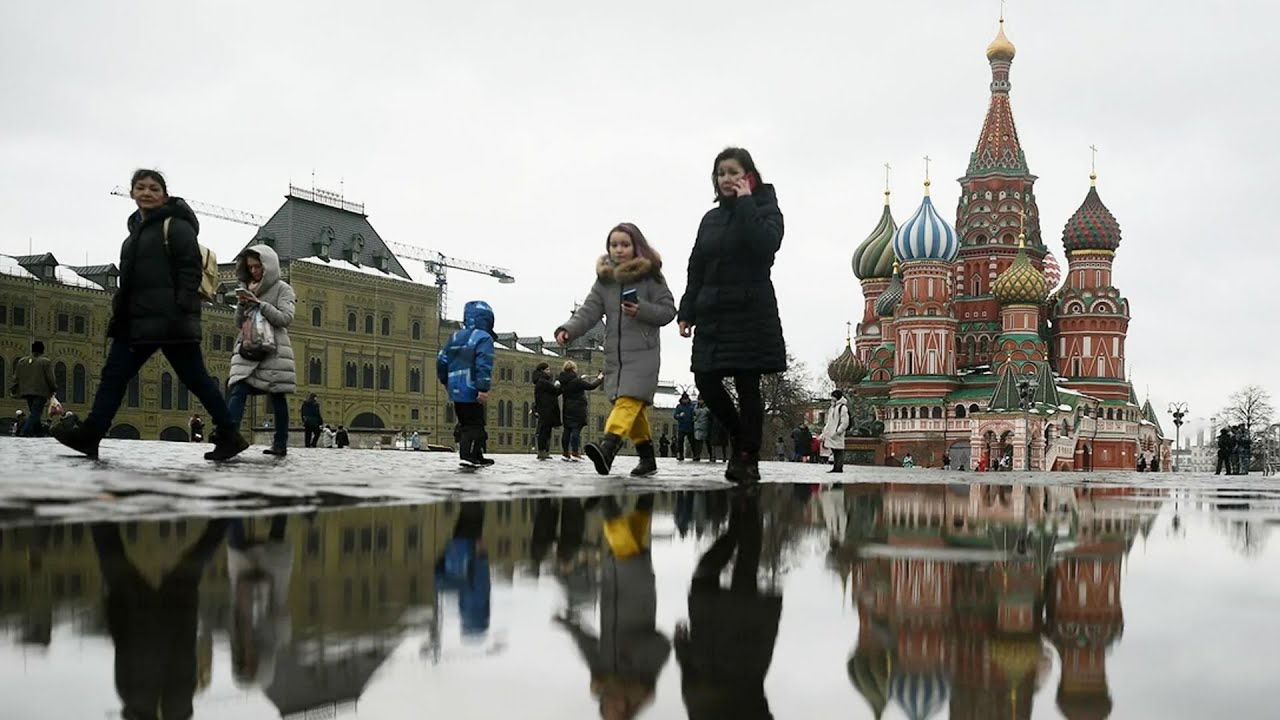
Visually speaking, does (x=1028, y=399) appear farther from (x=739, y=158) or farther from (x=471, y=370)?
(x=739, y=158)

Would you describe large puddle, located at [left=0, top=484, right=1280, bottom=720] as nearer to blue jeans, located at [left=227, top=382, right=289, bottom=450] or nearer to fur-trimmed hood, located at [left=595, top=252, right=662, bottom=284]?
fur-trimmed hood, located at [left=595, top=252, right=662, bottom=284]

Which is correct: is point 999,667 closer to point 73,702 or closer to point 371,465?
point 73,702

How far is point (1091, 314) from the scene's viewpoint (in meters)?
77.6

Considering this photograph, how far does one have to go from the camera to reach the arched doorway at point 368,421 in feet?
244

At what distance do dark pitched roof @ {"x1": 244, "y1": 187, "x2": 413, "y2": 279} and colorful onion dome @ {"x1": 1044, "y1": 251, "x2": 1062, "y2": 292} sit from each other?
42380mm

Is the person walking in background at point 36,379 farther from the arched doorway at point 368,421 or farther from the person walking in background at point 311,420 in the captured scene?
the arched doorway at point 368,421

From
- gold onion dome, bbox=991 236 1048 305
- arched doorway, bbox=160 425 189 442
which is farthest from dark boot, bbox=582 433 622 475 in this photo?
gold onion dome, bbox=991 236 1048 305

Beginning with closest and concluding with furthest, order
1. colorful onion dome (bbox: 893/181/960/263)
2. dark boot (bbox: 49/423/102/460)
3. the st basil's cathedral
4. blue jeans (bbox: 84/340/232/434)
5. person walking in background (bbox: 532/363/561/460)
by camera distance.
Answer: blue jeans (bbox: 84/340/232/434) → dark boot (bbox: 49/423/102/460) → person walking in background (bbox: 532/363/561/460) → the st basil's cathedral → colorful onion dome (bbox: 893/181/960/263)

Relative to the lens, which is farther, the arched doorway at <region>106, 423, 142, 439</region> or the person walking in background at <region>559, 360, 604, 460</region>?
the arched doorway at <region>106, 423, 142, 439</region>

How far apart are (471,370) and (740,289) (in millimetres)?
3016

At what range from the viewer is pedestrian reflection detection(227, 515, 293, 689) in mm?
1922

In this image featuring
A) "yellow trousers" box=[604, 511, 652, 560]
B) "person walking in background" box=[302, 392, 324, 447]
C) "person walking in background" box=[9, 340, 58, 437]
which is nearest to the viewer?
"yellow trousers" box=[604, 511, 652, 560]

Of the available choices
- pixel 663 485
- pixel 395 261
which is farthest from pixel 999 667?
pixel 395 261

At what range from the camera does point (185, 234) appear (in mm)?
7590
